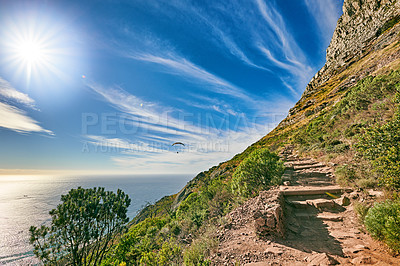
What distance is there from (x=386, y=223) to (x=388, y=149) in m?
3.02

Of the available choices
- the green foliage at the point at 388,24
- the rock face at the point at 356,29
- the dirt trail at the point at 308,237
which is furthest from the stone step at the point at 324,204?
the green foliage at the point at 388,24

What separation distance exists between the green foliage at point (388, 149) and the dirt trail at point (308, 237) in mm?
1242

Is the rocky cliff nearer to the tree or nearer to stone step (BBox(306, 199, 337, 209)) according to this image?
stone step (BBox(306, 199, 337, 209))

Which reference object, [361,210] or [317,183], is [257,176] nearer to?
[317,183]

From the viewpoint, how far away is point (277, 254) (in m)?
4.52

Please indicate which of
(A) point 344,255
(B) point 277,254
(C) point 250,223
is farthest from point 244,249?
(A) point 344,255

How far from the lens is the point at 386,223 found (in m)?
3.89

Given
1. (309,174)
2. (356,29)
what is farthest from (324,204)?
(356,29)

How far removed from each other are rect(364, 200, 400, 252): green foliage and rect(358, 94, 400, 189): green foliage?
5.32ft

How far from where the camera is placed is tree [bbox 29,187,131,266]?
1383cm

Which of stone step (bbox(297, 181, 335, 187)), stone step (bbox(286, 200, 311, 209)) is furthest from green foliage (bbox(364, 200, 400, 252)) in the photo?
stone step (bbox(297, 181, 335, 187))

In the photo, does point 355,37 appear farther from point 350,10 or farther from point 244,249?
A: point 244,249

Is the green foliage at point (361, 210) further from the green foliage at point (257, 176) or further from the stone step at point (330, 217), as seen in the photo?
the green foliage at point (257, 176)

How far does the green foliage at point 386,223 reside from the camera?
3.69m
